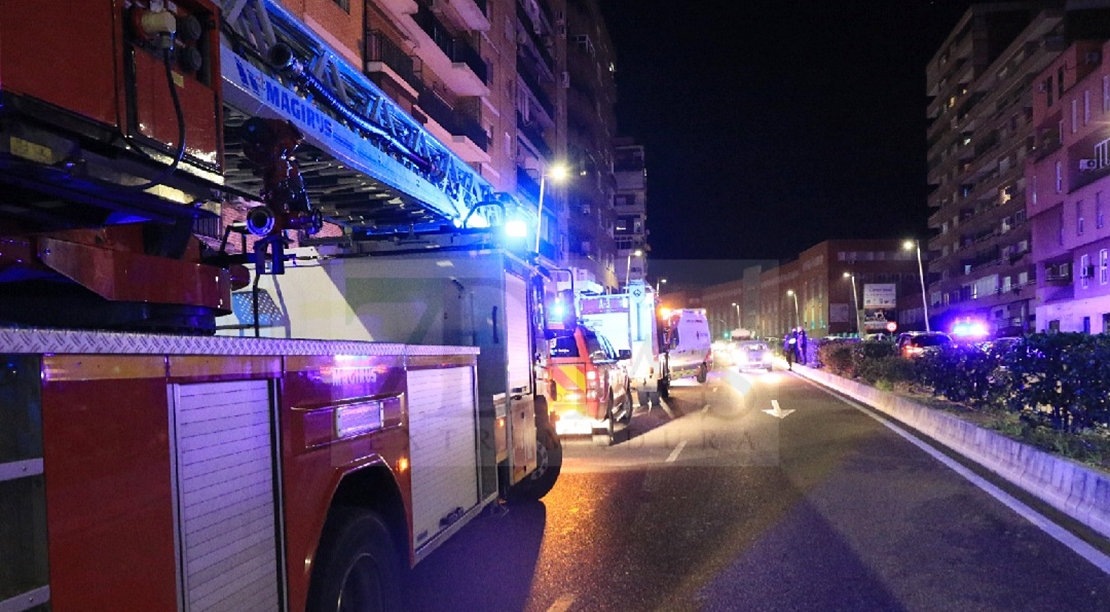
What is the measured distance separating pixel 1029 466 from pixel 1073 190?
44888 mm

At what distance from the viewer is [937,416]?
1248 centimetres

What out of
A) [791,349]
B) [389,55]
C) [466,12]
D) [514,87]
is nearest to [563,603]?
[389,55]

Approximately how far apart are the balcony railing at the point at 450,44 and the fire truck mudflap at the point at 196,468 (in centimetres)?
2259

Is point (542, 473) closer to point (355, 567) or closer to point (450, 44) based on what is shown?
point (355, 567)

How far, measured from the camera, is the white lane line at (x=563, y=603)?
5054 millimetres

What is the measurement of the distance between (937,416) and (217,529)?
1218cm

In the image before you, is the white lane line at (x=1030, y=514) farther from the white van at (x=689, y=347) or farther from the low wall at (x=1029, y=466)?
the white van at (x=689, y=347)

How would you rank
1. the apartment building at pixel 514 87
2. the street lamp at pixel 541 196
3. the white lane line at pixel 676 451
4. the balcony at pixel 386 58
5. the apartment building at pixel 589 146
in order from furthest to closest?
the apartment building at pixel 589 146 < the apartment building at pixel 514 87 < the balcony at pixel 386 58 < the white lane line at pixel 676 451 < the street lamp at pixel 541 196

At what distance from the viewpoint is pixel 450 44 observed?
28.0 meters

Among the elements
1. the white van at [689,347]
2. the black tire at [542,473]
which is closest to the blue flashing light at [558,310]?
the black tire at [542,473]

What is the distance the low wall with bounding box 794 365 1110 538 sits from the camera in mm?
6637

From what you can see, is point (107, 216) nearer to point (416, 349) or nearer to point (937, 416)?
point (416, 349)

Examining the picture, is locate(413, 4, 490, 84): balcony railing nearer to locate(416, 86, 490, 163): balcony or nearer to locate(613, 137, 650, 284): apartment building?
locate(416, 86, 490, 163): balcony

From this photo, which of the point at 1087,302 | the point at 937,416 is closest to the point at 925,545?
Answer: the point at 937,416
